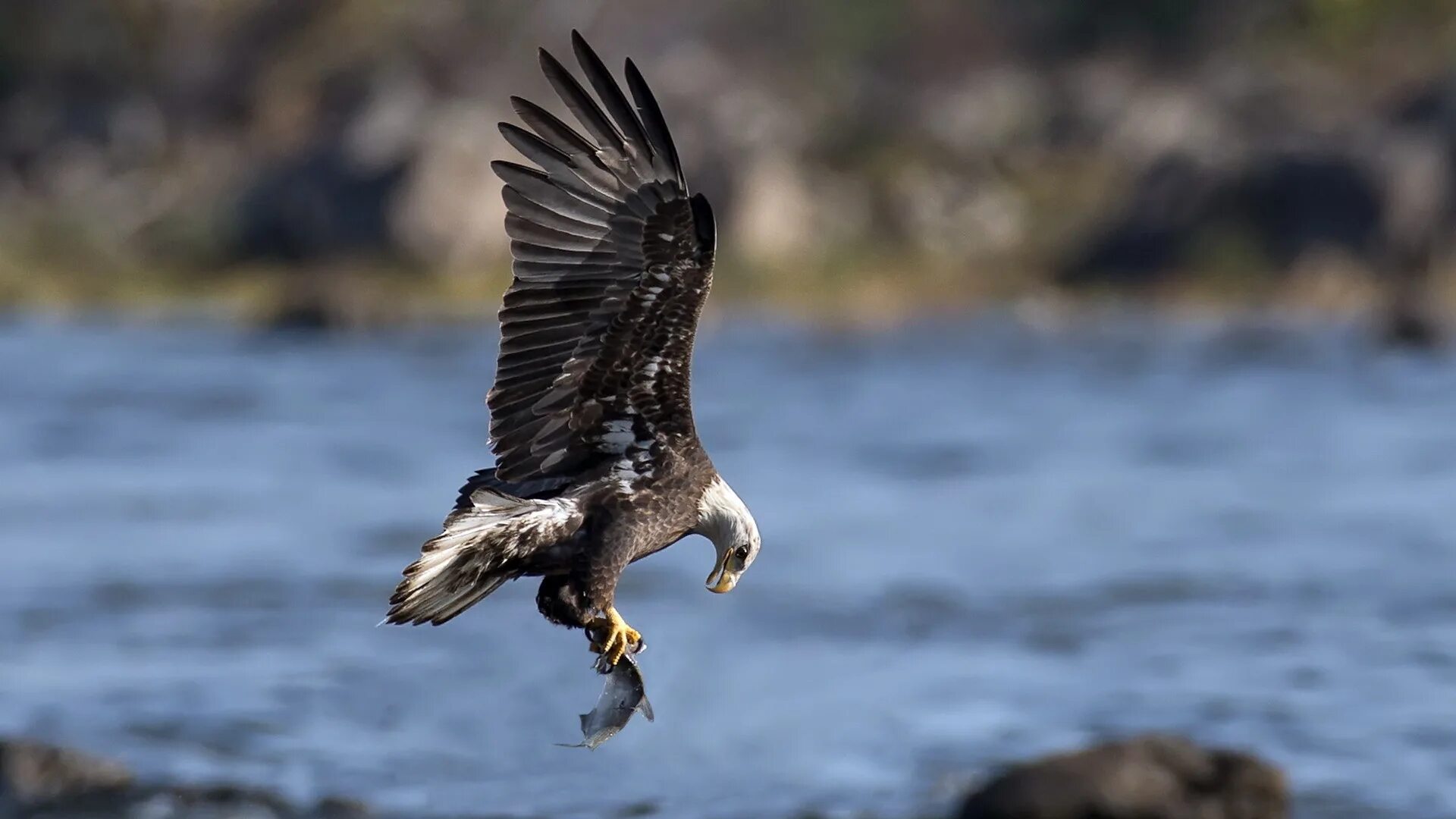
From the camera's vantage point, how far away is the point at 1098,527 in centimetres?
2762

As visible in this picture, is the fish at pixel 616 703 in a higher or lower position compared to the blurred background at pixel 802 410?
lower

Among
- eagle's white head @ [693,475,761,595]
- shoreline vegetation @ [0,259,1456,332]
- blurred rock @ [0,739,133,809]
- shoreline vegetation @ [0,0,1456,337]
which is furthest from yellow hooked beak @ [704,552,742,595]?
shoreline vegetation @ [0,259,1456,332]

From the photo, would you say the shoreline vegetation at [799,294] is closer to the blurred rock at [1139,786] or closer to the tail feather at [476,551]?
the blurred rock at [1139,786]

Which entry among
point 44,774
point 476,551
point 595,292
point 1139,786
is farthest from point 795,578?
point 476,551

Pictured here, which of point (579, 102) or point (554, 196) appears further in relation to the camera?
point (554, 196)

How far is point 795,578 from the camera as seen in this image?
24.7m

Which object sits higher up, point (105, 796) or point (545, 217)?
point (105, 796)

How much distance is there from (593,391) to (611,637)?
94cm

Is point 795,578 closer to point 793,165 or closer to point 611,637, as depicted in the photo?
point 611,637

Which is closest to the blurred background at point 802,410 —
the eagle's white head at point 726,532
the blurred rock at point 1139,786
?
the blurred rock at point 1139,786

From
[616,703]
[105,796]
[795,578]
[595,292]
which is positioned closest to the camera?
[616,703]

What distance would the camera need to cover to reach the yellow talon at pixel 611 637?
7973 millimetres

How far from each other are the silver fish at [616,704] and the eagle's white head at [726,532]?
1.38 ft

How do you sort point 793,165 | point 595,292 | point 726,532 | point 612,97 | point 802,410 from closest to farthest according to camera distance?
1. point 612,97
2. point 726,532
3. point 595,292
4. point 802,410
5. point 793,165
